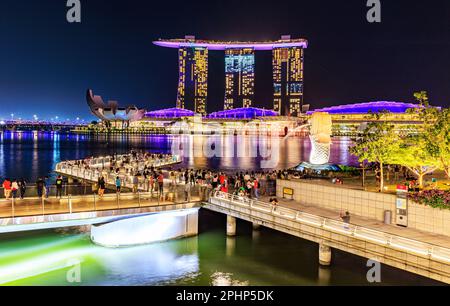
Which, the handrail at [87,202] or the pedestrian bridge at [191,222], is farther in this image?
the handrail at [87,202]

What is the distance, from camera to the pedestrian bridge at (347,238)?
13.4 m

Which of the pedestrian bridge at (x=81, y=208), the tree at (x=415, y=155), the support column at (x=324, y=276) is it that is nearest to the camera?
the pedestrian bridge at (x=81, y=208)

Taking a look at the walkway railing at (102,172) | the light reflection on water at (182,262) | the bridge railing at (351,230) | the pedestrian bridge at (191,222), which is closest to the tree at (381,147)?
the pedestrian bridge at (191,222)

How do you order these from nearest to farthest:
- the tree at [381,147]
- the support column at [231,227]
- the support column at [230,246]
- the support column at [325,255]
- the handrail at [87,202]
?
the handrail at [87,202] < the support column at [325,255] < the support column at [230,246] < the tree at [381,147] < the support column at [231,227]

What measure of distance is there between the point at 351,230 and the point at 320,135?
43.4ft

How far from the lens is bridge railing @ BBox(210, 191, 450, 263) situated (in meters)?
13.4

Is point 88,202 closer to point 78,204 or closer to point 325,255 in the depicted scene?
point 78,204

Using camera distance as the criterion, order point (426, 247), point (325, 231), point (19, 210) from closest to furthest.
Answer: point (426, 247), point (325, 231), point (19, 210)

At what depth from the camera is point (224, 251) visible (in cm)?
2150

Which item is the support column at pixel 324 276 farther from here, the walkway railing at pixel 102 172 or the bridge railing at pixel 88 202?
the walkway railing at pixel 102 172

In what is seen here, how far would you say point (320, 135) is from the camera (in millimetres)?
28547

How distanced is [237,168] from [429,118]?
4171 centimetres
